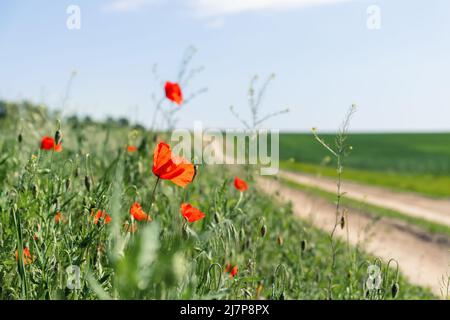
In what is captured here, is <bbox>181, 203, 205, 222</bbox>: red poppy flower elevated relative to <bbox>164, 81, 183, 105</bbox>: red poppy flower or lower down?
lower down

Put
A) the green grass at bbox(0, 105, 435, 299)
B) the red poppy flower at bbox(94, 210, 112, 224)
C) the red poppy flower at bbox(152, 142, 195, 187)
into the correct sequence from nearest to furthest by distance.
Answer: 1. the green grass at bbox(0, 105, 435, 299)
2. the red poppy flower at bbox(152, 142, 195, 187)
3. the red poppy flower at bbox(94, 210, 112, 224)

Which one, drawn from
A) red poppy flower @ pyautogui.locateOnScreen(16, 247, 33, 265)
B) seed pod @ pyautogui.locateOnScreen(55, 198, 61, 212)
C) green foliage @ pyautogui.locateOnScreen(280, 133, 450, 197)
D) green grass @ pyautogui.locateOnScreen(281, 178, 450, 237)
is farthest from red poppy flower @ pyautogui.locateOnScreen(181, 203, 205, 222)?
green grass @ pyautogui.locateOnScreen(281, 178, 450, 237)

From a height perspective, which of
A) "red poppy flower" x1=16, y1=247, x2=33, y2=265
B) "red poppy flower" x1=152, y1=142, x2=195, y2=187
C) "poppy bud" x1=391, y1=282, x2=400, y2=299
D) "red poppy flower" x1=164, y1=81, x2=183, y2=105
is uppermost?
"red poppy flower" x1=164, y1=81, x2=183, y2=105

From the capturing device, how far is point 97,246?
2529mm

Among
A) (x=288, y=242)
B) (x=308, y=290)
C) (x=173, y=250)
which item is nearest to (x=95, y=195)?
(x=173, y=250)

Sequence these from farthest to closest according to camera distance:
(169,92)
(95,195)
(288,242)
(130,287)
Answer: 1. (288,242)
2. (169,92)
3. (95,195)
4. (130,287)

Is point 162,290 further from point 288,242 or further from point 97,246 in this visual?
point 288,242

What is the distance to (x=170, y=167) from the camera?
8.04 ft

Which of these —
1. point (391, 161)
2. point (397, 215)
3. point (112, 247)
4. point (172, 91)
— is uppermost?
point (172, 91)

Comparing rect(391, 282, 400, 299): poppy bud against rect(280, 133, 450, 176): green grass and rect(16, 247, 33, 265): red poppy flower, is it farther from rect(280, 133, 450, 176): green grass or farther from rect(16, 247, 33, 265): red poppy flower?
rect(280, 133, 450, 176): green grass

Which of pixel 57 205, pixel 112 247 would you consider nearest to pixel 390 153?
pixel 57 205

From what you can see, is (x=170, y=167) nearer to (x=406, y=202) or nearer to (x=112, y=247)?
(x=112, y=247)

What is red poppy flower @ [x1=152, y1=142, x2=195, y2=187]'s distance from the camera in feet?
7.89
